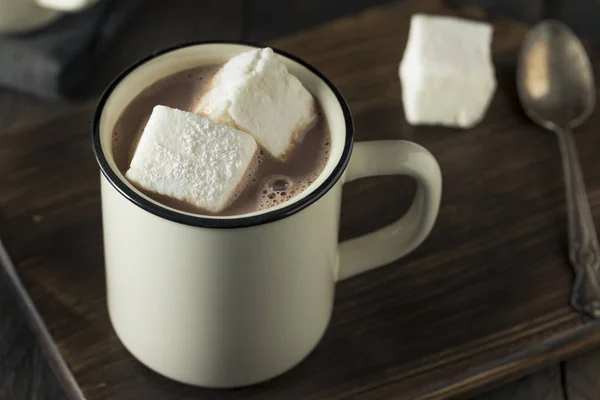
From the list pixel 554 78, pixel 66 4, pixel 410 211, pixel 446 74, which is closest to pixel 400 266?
pixel 410 211

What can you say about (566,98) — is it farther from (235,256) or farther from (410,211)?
(235,256)

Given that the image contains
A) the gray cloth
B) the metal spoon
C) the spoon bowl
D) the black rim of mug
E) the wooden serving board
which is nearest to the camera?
the black rim of mug

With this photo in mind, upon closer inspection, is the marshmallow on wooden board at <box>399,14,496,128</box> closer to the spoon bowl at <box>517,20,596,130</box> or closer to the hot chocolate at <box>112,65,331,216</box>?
the spoon bowl at <box>517,20,596,130</box>

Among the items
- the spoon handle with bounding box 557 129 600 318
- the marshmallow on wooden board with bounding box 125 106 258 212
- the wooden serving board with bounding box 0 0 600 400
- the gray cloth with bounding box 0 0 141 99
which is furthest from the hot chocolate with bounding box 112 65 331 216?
the gray cloth with bounding box 0 0 141 99

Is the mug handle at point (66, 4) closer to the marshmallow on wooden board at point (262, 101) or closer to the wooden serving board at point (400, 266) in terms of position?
the wooden serving board at point (400, 266)

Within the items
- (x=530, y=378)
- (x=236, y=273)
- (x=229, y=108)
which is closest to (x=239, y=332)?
(x=236, y=273)

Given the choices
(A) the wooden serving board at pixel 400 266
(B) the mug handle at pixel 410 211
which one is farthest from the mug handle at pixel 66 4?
(B) the mug handle at pixel 410 211
